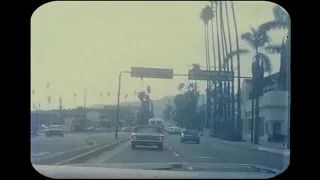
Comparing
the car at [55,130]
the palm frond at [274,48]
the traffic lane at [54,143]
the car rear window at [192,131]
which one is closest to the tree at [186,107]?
the car rear window at [192,131]

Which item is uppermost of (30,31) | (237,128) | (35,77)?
(30,31)

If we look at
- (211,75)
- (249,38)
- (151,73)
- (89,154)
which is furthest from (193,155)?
(249,38)

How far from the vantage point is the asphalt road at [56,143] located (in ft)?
28.5

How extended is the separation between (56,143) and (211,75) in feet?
7.52

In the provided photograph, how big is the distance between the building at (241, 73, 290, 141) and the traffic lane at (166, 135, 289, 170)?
260 millimetres

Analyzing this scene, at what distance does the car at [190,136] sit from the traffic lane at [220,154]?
0.07 meters

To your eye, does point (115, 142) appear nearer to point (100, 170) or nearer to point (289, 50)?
point (100, 170)

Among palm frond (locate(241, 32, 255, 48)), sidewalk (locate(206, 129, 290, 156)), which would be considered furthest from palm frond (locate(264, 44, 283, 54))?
sidewalk (locate(206, 129, 290, 156))

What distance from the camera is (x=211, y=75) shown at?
9023mm

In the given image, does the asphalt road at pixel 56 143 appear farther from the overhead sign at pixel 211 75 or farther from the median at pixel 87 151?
the overhead sign at pixel 211 75

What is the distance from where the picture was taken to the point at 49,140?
28.2 ft

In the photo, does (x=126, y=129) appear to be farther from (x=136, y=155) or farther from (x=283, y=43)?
(x=283, y=43)
